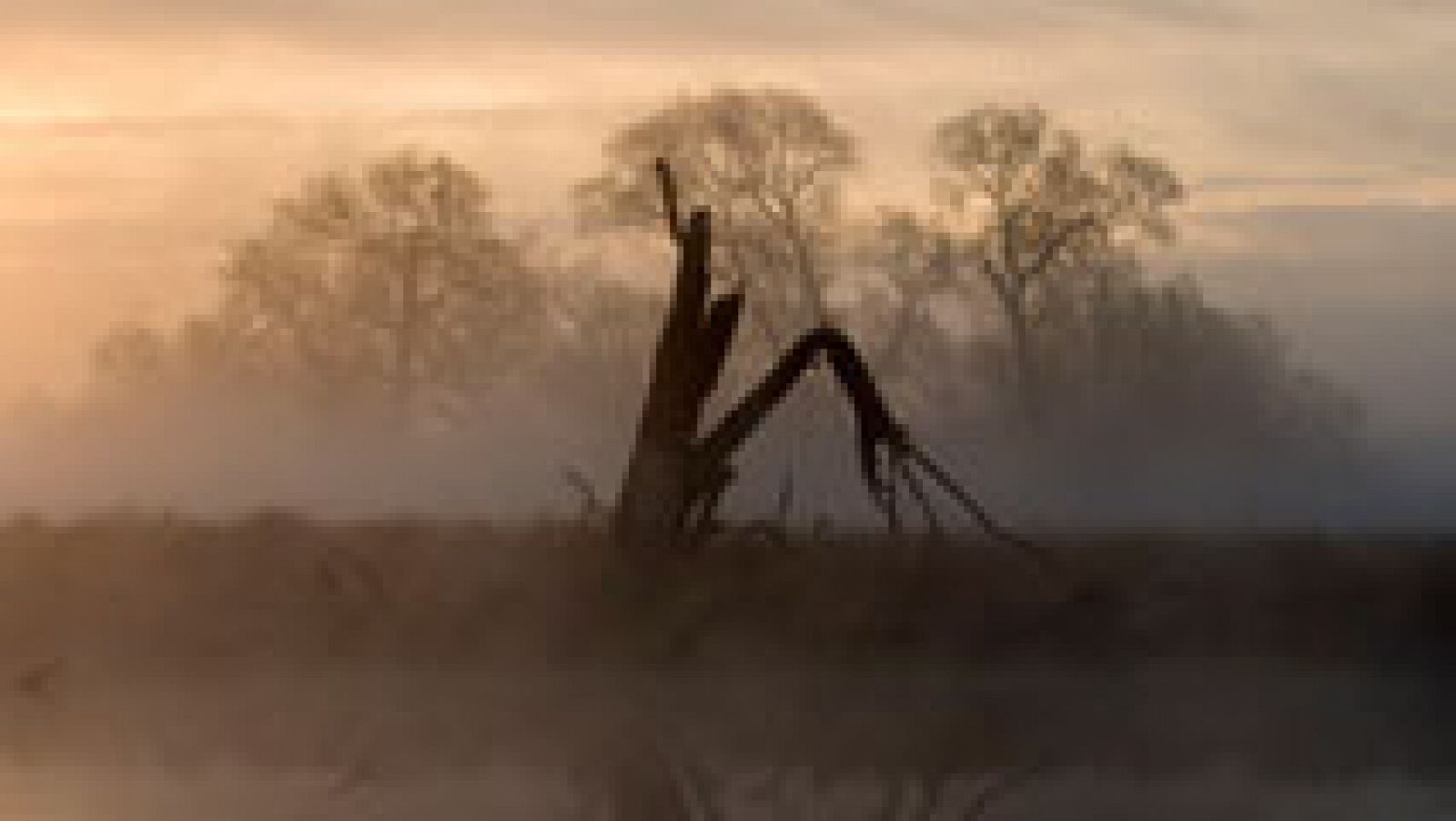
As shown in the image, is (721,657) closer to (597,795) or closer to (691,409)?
(691,409)

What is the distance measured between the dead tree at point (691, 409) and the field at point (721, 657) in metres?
0.51

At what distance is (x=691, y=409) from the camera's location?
29.8 meters

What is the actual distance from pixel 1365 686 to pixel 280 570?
31.9 ft

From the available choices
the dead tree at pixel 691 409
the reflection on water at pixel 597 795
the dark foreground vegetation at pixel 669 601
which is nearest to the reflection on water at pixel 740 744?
the reflection on water at pixel 597 795

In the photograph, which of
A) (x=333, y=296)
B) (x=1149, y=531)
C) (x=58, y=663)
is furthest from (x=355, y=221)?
(x=58, y=663)

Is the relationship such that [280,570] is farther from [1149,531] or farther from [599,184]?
[599,184]

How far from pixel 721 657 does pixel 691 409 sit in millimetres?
2212

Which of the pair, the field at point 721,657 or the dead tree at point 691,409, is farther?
the dead tree at point 691,409

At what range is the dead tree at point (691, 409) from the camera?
97.2 feet

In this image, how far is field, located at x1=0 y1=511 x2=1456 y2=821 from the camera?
23.6 metres

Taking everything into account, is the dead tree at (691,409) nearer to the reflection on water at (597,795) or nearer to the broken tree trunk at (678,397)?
the broken tree trunk at (678,397)

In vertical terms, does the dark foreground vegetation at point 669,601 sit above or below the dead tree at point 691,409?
below

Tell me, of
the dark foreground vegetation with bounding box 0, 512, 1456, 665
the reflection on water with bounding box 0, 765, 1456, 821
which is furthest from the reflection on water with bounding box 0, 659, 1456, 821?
the dark foreground vegetation with bounding box 0, 512, 1456, 665

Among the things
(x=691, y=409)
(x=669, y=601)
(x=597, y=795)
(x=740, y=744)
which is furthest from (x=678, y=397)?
(x=597, y=795)
